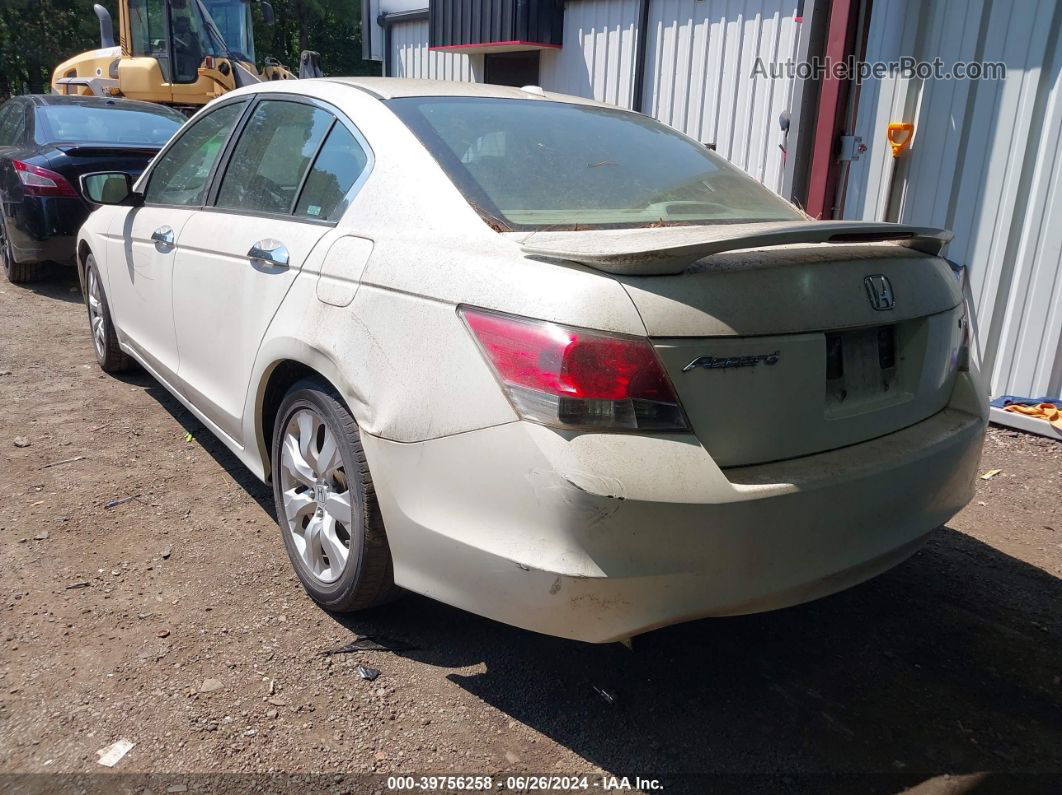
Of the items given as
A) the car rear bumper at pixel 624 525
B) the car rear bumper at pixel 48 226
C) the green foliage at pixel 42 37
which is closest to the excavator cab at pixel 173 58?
the car rear bumper at pixel 48 226

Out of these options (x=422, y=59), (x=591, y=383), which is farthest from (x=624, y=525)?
(x=422, y=59)

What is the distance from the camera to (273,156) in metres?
3.29

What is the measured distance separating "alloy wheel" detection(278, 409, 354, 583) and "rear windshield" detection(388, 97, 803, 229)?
90 centimetres

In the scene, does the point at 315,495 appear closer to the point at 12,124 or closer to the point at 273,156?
the point at 273,156

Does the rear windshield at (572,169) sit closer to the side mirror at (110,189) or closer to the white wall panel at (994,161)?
the side mirror at (110,189)

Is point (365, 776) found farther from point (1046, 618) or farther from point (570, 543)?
point (1046, 618)

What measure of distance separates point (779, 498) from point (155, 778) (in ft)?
5.49

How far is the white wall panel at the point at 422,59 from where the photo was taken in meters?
11.8

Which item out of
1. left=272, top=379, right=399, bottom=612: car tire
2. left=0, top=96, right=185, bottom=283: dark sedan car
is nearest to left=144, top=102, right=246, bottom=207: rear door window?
left=272, top=379, right=399, bottom=612: car tire

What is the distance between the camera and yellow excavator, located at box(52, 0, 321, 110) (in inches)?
469

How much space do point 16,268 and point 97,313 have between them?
373 cm

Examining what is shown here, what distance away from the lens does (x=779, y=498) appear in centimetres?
201

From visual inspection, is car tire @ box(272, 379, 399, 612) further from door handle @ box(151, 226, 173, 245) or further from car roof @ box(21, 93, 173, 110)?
car roof @ box(21, 93, 173, 110)

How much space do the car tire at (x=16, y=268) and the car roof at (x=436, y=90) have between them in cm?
640
